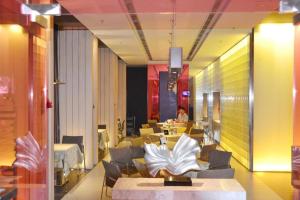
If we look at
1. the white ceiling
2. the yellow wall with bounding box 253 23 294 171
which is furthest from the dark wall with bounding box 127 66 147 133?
the yellow wall with bounding box 253 23 294 171

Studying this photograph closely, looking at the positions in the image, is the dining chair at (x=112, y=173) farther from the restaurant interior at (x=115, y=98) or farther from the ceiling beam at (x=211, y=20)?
the ceiling beam at (x=211, y=20)

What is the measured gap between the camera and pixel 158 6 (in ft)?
19.8

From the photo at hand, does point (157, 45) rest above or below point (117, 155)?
above

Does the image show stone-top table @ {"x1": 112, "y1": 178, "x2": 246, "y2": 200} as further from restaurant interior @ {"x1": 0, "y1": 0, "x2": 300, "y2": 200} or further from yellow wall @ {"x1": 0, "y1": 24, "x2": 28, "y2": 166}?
yellow wall @ {"x1": 0, "y1": 24, "x2": 28, "y2": 166}

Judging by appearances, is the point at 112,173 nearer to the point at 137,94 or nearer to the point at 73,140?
the point at 73,140

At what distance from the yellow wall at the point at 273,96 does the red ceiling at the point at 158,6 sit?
2509 mm

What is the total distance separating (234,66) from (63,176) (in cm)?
583

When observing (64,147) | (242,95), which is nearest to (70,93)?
(64,147)

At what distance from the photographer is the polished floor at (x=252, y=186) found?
651cm

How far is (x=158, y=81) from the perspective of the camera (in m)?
17.8

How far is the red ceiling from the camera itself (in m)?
5.71

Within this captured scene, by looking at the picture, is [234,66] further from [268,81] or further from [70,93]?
[70,93]

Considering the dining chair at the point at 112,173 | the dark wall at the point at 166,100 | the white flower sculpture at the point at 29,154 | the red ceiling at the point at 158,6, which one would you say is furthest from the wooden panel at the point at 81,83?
the dark wall at the point at 166,100

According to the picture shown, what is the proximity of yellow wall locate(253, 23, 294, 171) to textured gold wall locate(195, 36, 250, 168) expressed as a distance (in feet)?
1.42
